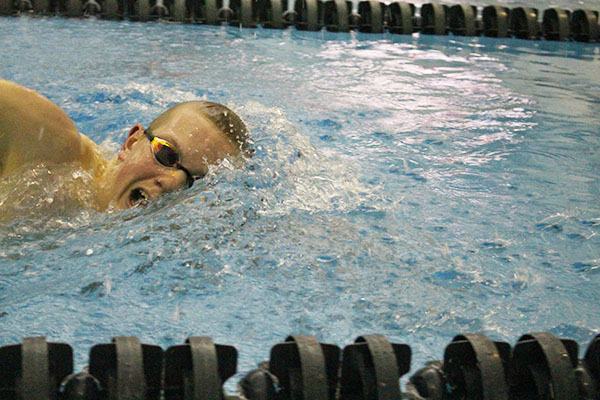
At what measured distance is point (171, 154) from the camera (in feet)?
7.29

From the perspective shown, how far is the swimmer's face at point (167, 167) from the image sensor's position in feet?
7.21

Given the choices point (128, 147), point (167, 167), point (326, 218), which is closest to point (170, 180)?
point (167, 167)

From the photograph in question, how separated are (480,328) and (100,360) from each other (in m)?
1.08

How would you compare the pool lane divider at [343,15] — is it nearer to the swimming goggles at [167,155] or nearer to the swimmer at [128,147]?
the swimmer at [128,147]

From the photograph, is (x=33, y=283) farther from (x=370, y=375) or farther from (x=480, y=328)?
(x=480, y=328)

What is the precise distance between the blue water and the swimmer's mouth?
0.03 meters

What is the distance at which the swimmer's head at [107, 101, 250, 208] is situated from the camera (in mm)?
2199

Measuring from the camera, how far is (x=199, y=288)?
6.82 feet

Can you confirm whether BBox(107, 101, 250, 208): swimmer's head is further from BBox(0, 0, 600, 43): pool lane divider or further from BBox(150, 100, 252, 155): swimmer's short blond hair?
BBox(0, 0, 600, 43): pool lane divider

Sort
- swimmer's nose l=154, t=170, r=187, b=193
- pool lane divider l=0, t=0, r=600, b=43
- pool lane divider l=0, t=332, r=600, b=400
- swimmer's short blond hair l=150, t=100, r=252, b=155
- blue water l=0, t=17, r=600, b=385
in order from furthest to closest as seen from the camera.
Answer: pool lane divider l=0, t=0, r=600, b=43, swimmer's short blond hair l=150, t=100, r=252, b=155, swimmer's nose l=154, t=170, r=187, b=193, blue water l=0, t=17, r=600, b=385, pool lane divider l=0, t=332, r=600, b=400

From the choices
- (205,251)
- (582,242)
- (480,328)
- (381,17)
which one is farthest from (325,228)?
(381,17)

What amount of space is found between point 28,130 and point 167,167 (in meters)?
0.42

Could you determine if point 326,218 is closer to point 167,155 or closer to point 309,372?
point 167,155

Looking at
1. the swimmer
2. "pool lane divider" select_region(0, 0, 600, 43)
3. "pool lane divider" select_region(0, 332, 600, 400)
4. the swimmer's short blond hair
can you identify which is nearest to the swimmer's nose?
the swimmer
